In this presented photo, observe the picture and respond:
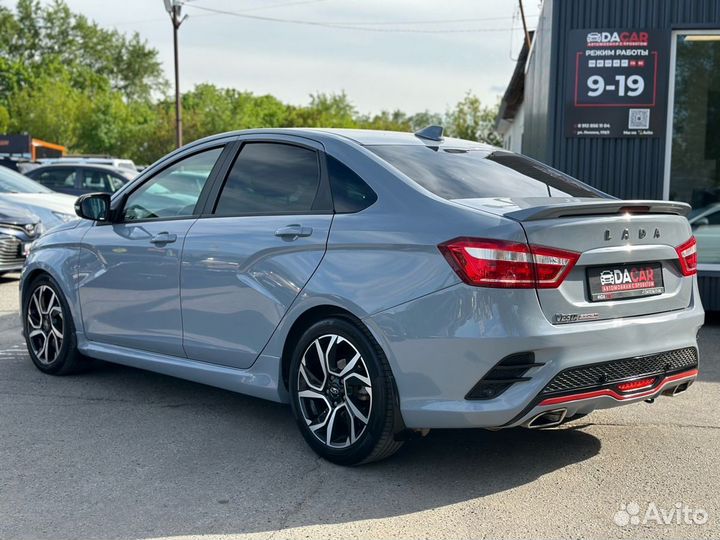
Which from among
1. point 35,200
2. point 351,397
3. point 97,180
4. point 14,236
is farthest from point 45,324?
point 97,180

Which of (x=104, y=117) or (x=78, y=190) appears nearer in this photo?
(x=78, y=190)

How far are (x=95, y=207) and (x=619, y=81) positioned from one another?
5807mm

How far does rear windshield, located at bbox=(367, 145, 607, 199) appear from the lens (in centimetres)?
445

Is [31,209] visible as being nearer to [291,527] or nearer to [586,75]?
[586,75]

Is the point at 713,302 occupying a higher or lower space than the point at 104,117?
lower

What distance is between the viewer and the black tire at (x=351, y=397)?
4125mm

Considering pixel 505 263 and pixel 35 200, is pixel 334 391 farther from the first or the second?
pixel 35 200

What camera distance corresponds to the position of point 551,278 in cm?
390

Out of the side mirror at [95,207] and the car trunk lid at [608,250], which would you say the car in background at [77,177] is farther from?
the car trunk lid at [608,250]

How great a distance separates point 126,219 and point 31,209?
823 centimetres

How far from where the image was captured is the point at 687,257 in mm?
4570

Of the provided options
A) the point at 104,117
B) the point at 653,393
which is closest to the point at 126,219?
the point at 653,393

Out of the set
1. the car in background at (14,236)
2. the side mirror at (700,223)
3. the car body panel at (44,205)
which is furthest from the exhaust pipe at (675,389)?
the car body panel at (44,205)

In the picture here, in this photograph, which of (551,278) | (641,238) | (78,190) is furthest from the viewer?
(78,190)
